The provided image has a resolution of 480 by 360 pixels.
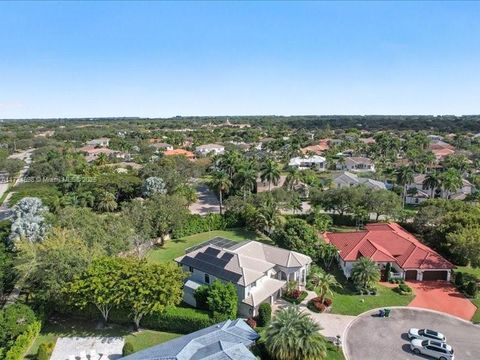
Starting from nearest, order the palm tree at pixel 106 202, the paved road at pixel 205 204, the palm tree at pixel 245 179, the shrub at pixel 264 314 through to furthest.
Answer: the shrub at pixel 264 314 < the palm tree at pixel 106 202 < the palm tree at pixel 245 179 < the paved road at pixel 205 204

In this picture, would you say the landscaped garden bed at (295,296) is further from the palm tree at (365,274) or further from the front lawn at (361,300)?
the palm tree at (365,274)

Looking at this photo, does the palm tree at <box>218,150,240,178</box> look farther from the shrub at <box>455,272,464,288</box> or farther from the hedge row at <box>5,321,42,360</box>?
the hedge row at <box>5,321,42,360</box>

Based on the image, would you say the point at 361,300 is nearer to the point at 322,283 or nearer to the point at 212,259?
the point at 322,283

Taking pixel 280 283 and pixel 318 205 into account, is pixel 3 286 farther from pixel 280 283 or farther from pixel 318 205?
pixel 318 205

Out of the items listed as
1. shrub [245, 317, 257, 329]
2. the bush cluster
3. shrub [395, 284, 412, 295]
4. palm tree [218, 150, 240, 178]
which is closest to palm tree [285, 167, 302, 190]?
palm tree [218, 150, 240, 178]

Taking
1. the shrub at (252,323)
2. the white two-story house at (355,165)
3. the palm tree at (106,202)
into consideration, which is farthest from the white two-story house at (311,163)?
the shrub at (252,323)

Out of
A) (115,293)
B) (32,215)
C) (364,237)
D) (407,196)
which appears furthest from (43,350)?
(407,196)
